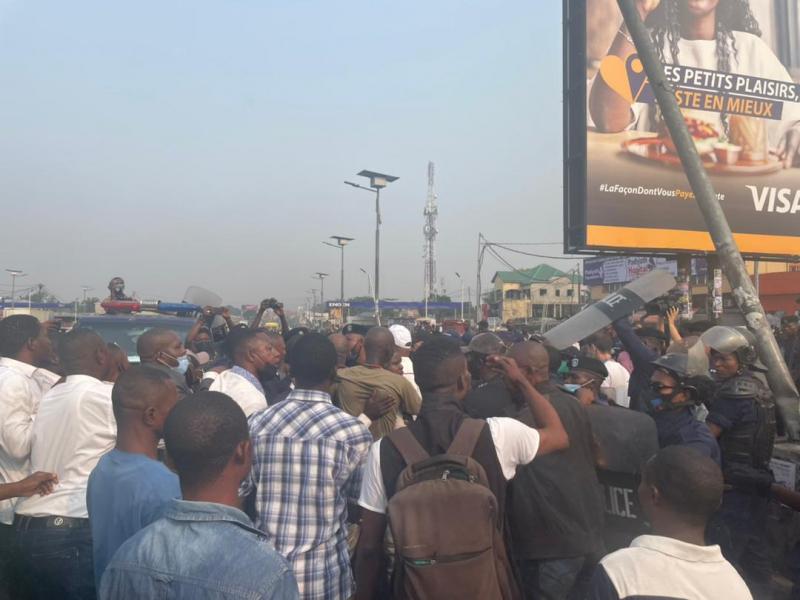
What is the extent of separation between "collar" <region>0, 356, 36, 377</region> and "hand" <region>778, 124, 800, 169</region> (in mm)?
15358

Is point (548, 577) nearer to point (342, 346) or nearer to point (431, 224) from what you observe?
point (342, 346)

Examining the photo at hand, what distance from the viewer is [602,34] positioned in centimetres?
1277

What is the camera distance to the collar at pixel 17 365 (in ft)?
12.2

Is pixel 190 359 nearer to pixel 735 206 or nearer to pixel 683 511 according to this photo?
pixel 683 511

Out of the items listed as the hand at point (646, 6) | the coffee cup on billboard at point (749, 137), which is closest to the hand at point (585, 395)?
the hand at point (646, 6)

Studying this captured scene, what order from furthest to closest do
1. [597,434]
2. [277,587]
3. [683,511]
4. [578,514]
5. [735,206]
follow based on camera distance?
1. [735,206]
2. [597,434]
3. [578,514]
4. [683,511]
5. [277,587]

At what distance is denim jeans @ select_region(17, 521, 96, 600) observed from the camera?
2.84 metres

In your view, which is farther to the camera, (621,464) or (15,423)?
(621,464)

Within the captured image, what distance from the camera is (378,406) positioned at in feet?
13.2

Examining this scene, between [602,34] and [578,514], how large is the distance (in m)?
12.0

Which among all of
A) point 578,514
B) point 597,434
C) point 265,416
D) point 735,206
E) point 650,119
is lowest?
point 578,514

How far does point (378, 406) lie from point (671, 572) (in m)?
2.32

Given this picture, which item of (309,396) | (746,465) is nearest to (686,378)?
(746,465)

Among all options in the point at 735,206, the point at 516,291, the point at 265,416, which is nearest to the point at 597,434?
the point at 265,416
